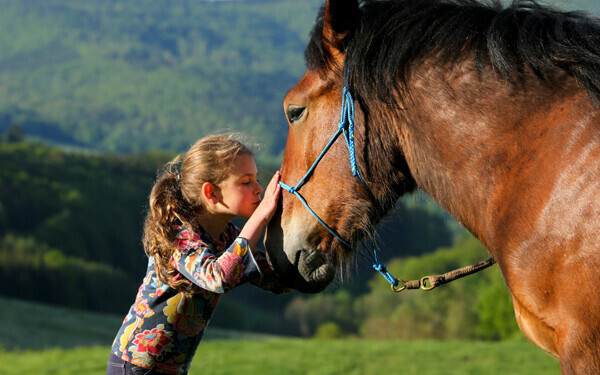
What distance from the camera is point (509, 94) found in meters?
2.39

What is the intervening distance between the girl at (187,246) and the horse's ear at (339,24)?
2.20 ft

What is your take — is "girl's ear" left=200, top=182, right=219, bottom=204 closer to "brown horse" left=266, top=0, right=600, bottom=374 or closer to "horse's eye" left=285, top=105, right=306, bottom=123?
"brown horse" left=266, top=0, right=600, bottom=374

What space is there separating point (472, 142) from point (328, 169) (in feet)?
2.18

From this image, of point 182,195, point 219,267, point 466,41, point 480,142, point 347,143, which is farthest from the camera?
point 182,195

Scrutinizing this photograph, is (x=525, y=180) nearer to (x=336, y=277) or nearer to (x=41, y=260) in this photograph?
(x=336, y=277)

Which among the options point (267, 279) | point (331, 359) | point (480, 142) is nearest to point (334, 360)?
point (331, 359)

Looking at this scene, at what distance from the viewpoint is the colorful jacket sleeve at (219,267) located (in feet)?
9.32

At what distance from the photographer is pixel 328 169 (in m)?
2.82

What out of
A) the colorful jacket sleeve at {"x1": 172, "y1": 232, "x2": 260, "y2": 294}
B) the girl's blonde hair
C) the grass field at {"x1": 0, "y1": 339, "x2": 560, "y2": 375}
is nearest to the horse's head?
the colorful jacket sleeve at {"x1": 172, "y1": 232, "x2": 260, "y2": 294}

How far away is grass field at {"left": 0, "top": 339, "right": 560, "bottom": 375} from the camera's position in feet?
39.2

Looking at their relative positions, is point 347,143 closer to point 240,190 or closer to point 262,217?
point 262,217

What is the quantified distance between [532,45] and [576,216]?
2.27 ft

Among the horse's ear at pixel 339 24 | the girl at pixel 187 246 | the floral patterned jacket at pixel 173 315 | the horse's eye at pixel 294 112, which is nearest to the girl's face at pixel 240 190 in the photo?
the girl at pixel 187 246

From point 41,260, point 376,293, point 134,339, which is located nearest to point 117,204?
point 41,260
